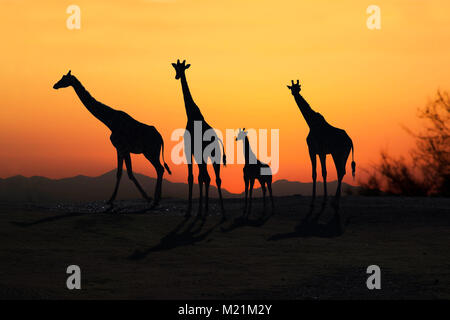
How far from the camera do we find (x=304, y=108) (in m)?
22.3

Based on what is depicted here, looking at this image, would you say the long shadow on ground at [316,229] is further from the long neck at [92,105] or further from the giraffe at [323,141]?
the long neck at [92,105]

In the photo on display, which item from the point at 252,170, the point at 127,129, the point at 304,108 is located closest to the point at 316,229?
the point at 252,170

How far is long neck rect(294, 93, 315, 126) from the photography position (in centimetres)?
2220

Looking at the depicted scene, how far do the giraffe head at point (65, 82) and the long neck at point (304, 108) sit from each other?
25.0 ft

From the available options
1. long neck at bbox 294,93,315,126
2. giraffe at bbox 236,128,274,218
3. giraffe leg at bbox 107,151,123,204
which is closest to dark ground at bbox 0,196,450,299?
giraffe leg at bbox 107,151,123,204

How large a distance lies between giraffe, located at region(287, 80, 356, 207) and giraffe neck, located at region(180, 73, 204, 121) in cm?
349

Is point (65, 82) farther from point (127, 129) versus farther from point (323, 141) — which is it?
point (323, 141)

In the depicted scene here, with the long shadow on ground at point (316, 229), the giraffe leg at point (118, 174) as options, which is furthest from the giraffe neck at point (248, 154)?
the giraffe leg at point (118, 174)

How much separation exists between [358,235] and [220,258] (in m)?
5.25

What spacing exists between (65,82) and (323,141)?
883 cm

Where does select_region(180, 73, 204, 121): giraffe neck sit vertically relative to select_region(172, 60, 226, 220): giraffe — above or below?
above

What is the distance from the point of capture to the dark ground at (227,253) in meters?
11.6

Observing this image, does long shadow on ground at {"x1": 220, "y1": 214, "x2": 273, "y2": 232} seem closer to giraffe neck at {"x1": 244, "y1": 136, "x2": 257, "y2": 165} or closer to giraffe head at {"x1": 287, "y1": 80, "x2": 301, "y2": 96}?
giraffe neck at {"x1": 244, "y1": 136, "x2": 257, "y2": 165}

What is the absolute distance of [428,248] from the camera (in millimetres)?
16406
